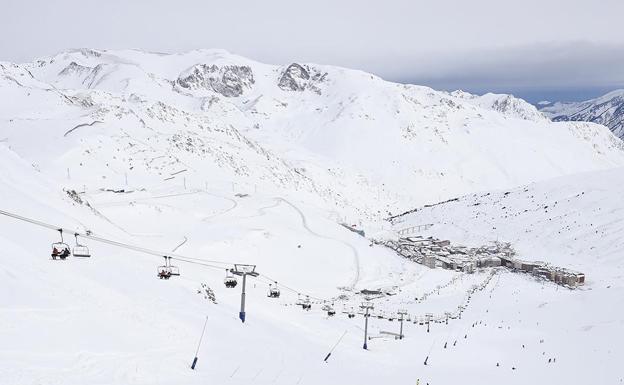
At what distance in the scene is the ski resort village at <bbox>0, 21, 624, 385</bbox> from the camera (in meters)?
16.0

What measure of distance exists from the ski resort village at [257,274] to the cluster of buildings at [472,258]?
1.01ft

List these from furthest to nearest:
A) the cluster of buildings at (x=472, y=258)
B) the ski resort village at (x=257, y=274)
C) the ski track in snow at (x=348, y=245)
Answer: the ski track in snow at (x=348, y=245) < the cluster of buildings at (x=472, y=258) < the ski resort village at (x=257, y=274)

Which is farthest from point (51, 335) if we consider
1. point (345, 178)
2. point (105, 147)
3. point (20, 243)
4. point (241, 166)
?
point (345, 178)

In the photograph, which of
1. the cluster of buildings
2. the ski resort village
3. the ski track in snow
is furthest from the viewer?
the ski track in snow

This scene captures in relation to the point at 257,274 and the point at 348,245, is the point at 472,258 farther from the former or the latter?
the point at 257,274

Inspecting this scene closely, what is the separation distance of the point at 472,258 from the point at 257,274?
52237 mm

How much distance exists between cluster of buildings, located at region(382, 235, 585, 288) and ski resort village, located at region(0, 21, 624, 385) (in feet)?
1.01

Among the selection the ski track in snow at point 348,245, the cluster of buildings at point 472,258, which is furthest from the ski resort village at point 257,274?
the ski track in snow at point 348,245

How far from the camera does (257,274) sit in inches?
981

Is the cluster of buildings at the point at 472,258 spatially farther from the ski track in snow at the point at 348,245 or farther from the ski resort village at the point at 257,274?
the ski track in snow at the point at 348,245

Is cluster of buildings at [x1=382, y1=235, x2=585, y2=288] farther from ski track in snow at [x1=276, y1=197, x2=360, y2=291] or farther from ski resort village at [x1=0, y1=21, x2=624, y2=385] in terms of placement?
ski track in snow at [x1=276, y1=197, x2=360, y2=291]

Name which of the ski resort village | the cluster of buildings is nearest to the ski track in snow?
the ski resort village

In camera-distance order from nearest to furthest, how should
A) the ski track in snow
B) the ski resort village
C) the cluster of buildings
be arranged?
the ski resort village < the cluster of buildings < the ski track in snow

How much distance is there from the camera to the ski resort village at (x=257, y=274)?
16.0m
